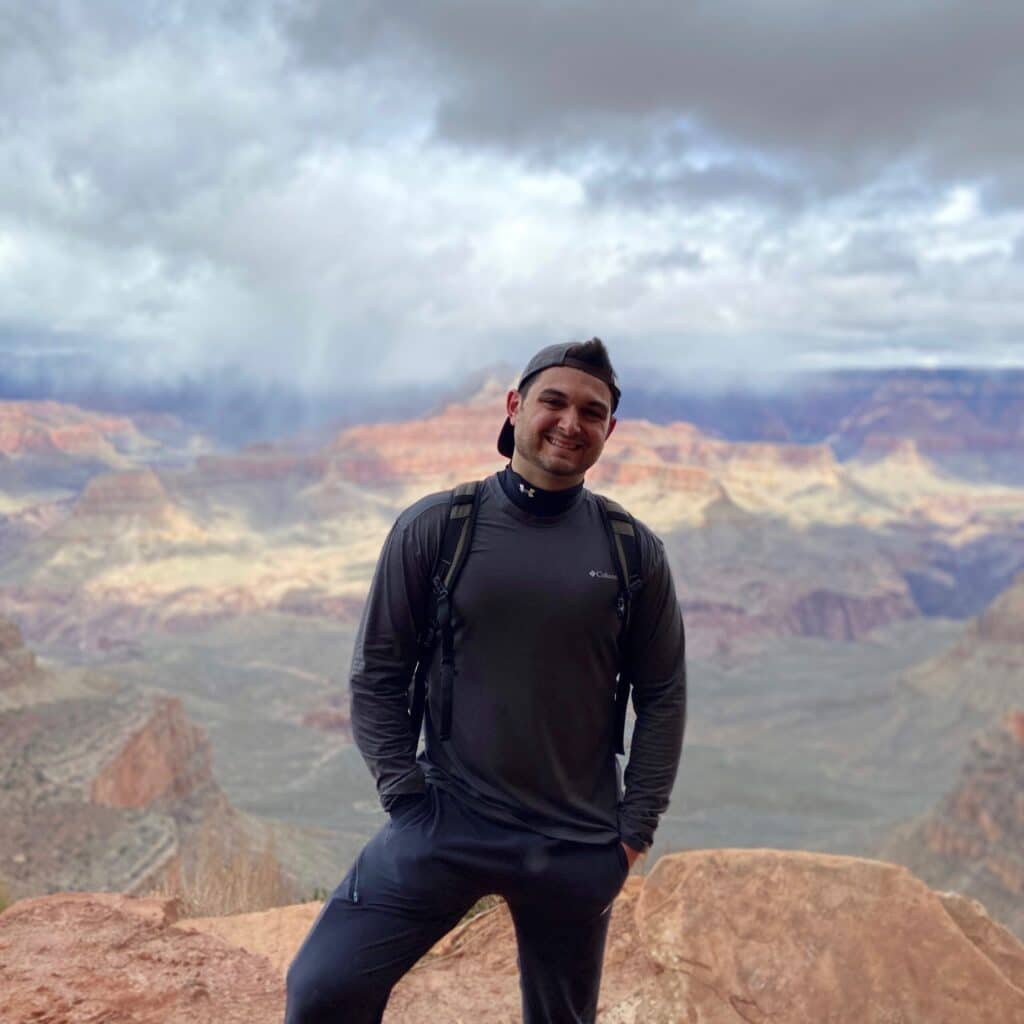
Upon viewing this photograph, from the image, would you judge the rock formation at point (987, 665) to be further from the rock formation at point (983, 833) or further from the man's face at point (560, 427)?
the man's face at point (560, 427)

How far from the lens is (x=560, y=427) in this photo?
3744 mm

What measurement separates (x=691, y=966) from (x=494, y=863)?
7.82ft

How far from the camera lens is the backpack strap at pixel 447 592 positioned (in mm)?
3631

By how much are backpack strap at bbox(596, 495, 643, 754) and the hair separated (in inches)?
19.6

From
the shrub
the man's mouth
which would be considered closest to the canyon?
the shrub

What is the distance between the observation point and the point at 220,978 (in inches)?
214

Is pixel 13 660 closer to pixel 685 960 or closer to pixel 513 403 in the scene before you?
pixel 685 960

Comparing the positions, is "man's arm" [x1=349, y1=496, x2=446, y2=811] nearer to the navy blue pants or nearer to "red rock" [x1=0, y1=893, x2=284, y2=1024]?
the navy blue pants

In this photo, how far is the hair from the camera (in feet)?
12.4

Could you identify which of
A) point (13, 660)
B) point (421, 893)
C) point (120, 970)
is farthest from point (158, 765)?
point (421, 893)

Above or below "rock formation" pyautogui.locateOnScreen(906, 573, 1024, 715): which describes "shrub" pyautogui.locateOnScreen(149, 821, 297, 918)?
above

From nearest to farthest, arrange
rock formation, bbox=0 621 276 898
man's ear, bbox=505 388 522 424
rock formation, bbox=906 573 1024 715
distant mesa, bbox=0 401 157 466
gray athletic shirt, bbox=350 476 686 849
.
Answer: gray athletic shirt, bbox=350 476 686 849
man's ear, bbox=505 388 522 424
rock formation, bbox=0 621 276 898
rock formation, bbox=906 573 1024 715
distant mesa, bbox=0 401 157 466

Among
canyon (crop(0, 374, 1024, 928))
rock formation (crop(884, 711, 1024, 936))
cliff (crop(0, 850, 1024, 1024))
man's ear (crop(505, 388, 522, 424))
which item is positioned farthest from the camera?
rock formation (crop(884, 711, 1024, 936))

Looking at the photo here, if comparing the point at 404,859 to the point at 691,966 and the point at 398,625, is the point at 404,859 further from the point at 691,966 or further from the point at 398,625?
the point at 691,966
